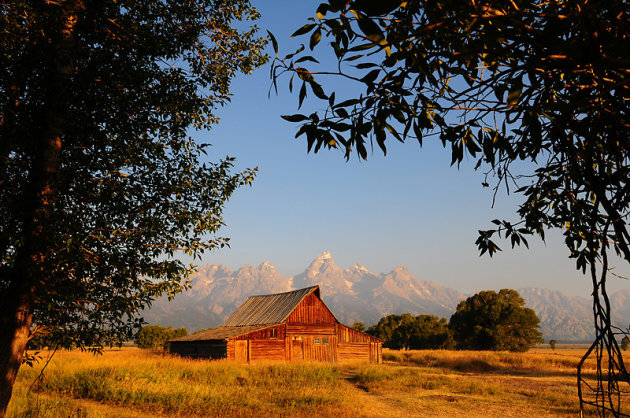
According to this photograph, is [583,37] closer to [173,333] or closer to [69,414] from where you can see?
[69,414]

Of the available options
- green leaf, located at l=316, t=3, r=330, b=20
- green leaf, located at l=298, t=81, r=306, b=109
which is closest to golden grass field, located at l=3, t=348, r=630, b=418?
green leaf, located at l=298, t=81, r=306, b=109

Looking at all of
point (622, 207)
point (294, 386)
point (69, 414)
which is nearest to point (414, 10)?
point (622, 207)

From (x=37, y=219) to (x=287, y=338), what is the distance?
3387 centimetres

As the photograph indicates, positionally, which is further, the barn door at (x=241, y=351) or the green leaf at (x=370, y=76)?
the barn door at (x=241, y=351)

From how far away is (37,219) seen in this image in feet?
21.8

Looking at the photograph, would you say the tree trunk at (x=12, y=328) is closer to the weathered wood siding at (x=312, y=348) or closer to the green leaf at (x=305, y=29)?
the green leaf at (x=305, y=29)

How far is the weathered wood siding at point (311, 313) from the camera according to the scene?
129ft

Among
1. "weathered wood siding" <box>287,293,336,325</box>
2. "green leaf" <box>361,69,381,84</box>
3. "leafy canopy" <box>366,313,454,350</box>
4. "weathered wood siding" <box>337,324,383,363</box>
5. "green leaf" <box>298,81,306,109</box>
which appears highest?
"green leaf" <box>361,69,381,84</box>

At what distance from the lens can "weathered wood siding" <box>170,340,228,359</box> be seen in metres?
36.3

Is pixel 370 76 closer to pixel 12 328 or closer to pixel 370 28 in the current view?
pixel 370 28

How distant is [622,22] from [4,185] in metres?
8.46

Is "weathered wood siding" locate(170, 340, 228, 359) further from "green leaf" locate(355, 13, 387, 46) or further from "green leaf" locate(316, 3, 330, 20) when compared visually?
"green leaf" locate(355, 13, 387, 46)

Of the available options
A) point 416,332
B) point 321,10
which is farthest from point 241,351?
point 416,332

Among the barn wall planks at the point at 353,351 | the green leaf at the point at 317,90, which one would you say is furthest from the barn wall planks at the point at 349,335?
the green leaf at the point at 317,90
